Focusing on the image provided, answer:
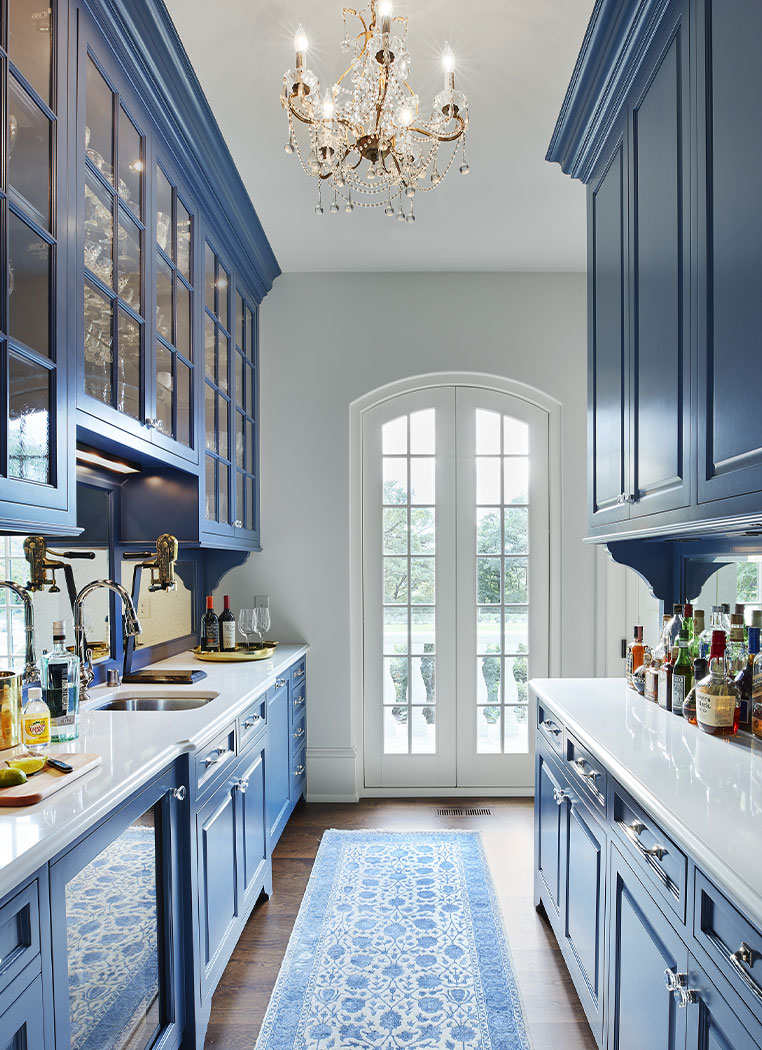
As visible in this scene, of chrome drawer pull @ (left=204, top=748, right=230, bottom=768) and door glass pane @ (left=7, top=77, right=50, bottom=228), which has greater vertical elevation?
door glass pane @ (left=7, top=77, right=50, bottom=228)

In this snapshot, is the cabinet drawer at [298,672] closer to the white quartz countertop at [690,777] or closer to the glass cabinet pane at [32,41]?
the white quartz countertop at [690,777]

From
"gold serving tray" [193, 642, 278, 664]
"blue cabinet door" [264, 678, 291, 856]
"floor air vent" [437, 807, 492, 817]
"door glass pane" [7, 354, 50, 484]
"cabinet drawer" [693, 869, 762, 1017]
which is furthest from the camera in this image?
"floor air vent" [437, 807, 492, 817]

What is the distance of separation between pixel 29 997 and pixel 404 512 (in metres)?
3.03

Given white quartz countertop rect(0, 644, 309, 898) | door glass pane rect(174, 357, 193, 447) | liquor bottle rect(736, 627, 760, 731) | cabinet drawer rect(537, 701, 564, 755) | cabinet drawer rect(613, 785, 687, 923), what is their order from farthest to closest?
door glass pane rect(174, 357, 193, 447) < cabinet drawer rect(537, 701, 564, 755) < liquor bottle rect(736, 627, 760, 731) < cabinet drawer rect(613, 785, 687, 923) < white quartz countertop rect(0, 644, 309, 898)

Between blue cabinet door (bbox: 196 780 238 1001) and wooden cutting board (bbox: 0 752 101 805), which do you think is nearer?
wooden cutting board (bbox: 0 752 101 805)

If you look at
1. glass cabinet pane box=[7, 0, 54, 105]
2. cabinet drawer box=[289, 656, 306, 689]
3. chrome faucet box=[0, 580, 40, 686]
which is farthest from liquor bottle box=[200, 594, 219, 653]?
glass cabinet pane box=[7, 0, 54, 105]

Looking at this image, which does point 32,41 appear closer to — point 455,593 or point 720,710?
point 720,710

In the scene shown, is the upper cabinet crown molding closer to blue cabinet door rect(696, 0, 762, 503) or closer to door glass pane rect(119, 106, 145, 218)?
door glass pane rect(119, 106, 145, 218)

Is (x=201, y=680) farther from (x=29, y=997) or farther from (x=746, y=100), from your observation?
(x=746, y=100)

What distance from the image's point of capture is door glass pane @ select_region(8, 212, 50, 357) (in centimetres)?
138

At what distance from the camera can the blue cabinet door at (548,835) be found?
2281 millimetres

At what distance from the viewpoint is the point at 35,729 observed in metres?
1.54

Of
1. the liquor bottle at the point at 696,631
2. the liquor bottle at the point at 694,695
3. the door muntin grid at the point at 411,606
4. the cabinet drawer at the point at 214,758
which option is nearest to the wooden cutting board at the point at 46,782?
the cabinet drawer at the point at 214,758

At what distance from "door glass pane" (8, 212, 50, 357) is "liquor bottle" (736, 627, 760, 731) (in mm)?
1804
